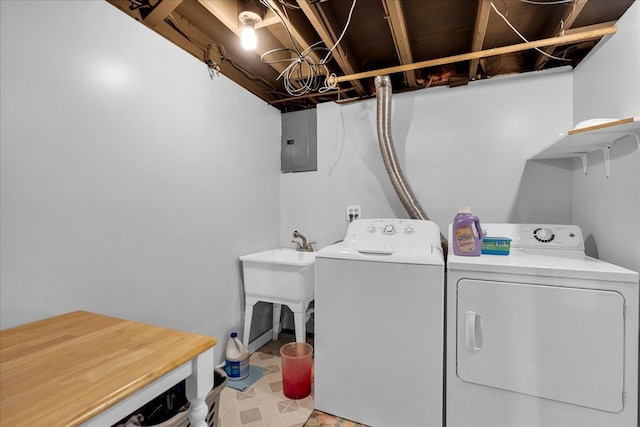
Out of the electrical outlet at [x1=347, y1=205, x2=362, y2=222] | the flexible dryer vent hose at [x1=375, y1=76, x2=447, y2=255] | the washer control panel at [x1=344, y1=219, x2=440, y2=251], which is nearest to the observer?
the washer control panel at [x1=344, y1=219, x2=440, y2=251]

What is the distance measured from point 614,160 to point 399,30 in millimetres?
1389

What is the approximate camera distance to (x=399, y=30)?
1795mm

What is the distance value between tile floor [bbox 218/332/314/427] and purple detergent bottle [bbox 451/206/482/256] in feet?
4.34

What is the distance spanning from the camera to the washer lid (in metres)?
1.25

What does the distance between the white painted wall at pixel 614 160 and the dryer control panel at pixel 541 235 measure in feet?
0.44

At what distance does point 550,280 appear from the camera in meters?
1.32

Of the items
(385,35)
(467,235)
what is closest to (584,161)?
(467,235)

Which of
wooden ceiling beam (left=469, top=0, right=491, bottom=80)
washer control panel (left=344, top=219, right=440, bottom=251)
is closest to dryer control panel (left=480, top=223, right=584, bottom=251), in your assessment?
washer control panel (left=344, top=219, right=440, bottom=251)

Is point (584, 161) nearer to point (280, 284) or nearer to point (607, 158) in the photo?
point (607, 158)

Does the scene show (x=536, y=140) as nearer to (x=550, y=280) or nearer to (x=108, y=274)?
(x=550, y=280)

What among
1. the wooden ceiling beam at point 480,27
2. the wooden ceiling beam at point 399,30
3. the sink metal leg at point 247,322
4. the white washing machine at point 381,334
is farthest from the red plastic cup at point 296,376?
the wooden ceiling beam at point 480,27

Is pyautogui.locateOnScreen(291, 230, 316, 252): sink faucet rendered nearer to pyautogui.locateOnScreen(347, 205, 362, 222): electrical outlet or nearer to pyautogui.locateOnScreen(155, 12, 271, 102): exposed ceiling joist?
pyautogui.locateOnScreen(347, 205, 362, 222): electrical outlet

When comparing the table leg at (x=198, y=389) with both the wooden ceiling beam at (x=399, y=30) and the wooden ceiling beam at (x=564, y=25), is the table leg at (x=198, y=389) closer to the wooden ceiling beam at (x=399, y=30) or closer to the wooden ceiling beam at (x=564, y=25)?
the wooden ceiling beam at (x=399, y=30)

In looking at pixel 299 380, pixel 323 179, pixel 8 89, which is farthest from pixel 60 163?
pixel 323 179
